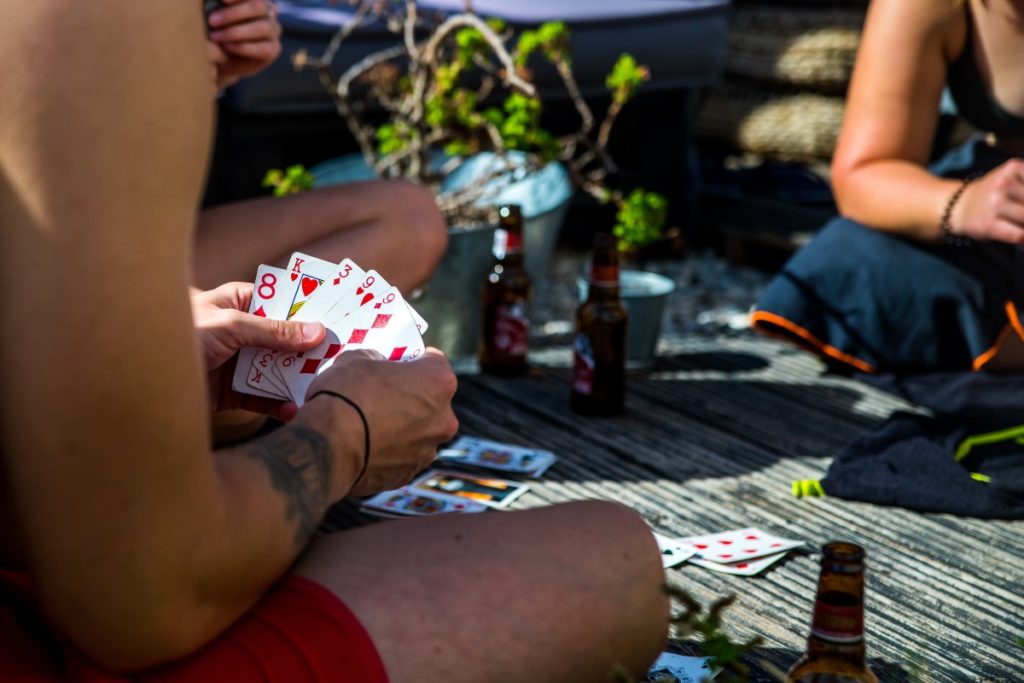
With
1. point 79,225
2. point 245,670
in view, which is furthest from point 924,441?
point 79,225

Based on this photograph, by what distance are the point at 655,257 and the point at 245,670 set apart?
363 cm

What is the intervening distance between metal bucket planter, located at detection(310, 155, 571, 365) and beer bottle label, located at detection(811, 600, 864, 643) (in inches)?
68.5

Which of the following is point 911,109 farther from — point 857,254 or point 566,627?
point 566,627

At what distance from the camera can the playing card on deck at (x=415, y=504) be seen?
214 cm

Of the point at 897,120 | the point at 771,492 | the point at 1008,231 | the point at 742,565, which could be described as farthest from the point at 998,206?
the point at 742,565

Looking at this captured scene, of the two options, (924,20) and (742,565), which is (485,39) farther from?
(742,565)

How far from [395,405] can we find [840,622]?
516mm

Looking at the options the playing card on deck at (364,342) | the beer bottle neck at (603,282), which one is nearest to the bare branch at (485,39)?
the beer bottle neck at (603,282)

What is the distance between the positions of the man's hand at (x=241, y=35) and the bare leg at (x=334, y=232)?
28 cm

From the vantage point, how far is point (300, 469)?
1104mm

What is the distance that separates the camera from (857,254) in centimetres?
289

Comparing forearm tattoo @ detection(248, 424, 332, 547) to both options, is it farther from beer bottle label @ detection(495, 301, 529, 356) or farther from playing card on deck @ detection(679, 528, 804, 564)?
beer bottle label @ detection(495, 301, 529, 356)

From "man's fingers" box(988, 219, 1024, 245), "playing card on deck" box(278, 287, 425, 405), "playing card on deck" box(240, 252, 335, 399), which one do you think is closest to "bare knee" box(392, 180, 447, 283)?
"playing card on deck" box(240, 252, 335, 399)

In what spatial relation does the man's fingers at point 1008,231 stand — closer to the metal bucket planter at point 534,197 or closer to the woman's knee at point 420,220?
the metal bucket planter at point 534,197
